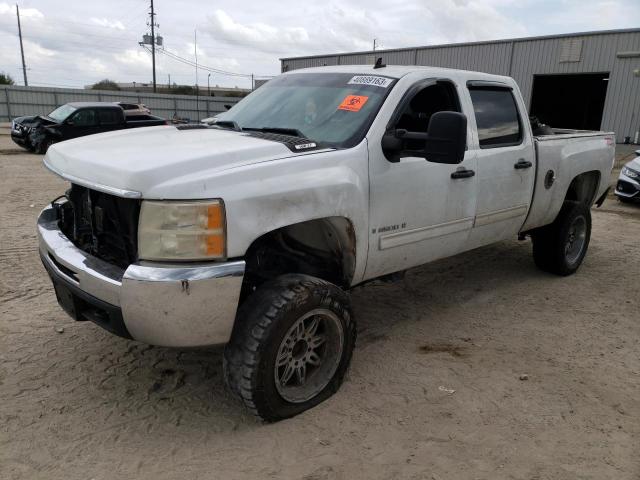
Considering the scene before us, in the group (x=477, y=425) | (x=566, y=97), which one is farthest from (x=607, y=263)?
(x=566, y=97)

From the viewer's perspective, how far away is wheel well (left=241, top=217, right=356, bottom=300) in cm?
299

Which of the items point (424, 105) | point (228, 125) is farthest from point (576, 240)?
point (228, 125)

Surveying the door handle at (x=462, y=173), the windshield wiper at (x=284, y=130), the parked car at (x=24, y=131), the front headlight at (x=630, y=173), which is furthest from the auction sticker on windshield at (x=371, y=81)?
the parked car at (x=24, y=131)

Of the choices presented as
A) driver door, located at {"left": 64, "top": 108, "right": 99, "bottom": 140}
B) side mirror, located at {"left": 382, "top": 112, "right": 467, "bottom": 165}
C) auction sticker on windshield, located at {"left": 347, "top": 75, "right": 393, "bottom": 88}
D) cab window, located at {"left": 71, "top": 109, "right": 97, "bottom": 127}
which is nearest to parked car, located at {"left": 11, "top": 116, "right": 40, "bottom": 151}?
driver door, located at {"left": 64, "top": 108, "right": 99, "bottom": 140}

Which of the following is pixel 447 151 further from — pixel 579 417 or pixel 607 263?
pixel 607 263

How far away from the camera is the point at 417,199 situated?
3426 millimetres

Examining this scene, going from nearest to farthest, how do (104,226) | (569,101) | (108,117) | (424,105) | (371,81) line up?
1. (104,226)
2. (371,81)
3. (424,105)
4. (108,117)
5. (569,101)

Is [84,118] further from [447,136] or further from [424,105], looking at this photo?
[447,136]

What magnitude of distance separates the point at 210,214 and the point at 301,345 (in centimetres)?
101

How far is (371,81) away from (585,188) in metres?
3.31

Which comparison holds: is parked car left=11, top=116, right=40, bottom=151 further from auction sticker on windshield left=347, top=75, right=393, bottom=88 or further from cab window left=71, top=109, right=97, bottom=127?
auction sticker on windshield left=347, top=75, right=393, bottom=88

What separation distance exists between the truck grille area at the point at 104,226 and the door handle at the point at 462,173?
2.15 metres

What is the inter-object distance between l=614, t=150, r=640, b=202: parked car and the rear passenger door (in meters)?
6.46

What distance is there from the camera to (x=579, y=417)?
3002 mm
